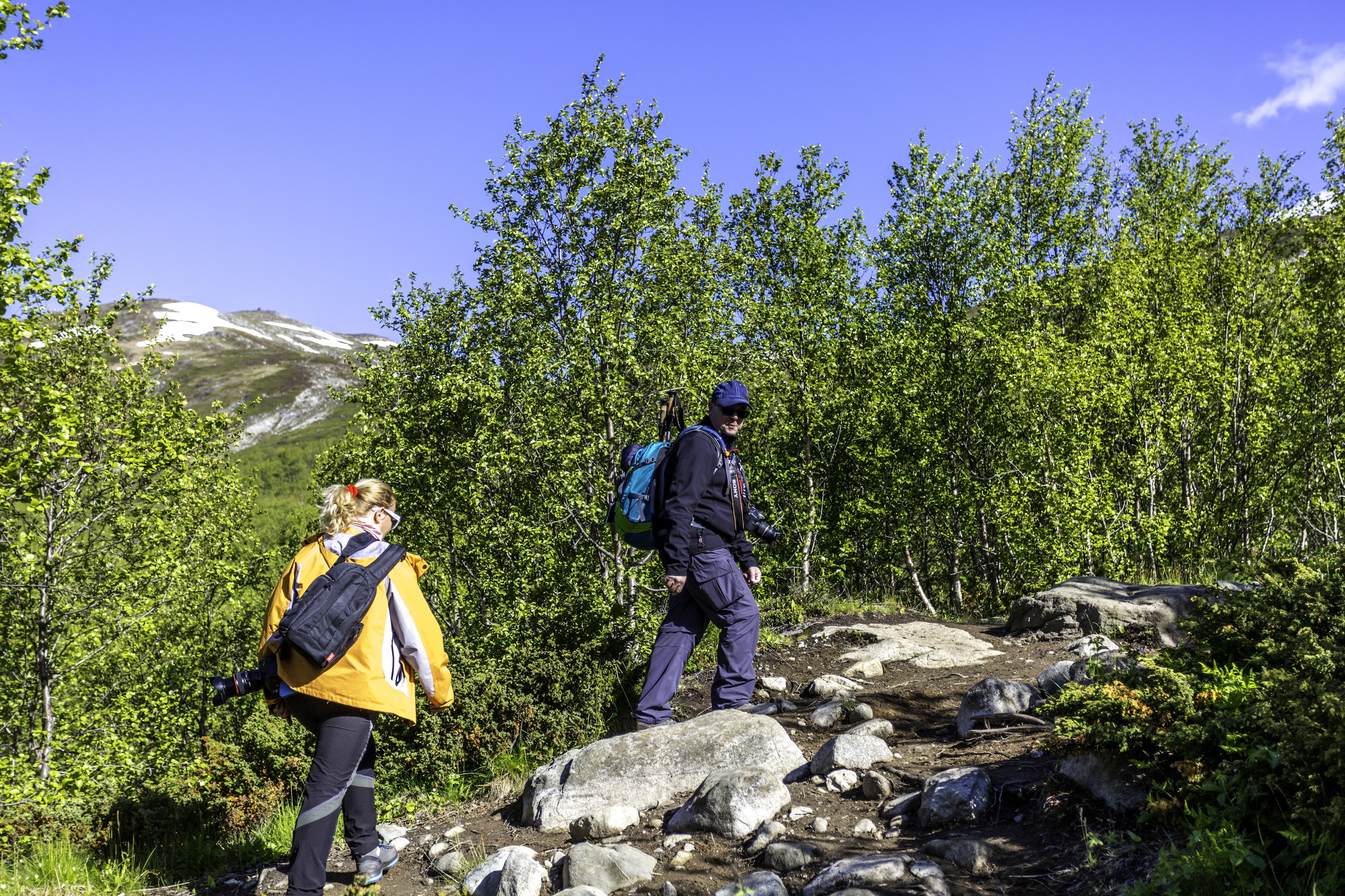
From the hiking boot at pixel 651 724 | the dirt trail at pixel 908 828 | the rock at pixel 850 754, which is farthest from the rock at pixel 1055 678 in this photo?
the hiking boot at pixel 651 724

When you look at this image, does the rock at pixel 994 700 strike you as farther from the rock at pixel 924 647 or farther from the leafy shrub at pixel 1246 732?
the rock at pixel 924 647

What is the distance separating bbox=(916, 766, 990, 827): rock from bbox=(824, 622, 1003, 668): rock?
3.44m

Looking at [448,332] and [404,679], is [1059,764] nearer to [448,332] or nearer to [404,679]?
[404,679]

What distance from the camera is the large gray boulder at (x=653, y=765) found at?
5047mm

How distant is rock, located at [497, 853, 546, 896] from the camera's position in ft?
13.6

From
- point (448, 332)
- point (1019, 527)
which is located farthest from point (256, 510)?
point (1019, 527)

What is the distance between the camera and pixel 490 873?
4398mm

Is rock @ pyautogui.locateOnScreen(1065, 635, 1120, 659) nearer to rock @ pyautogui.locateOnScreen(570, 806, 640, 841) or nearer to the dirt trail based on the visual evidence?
the dirt trail

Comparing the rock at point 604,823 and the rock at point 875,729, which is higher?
the rock at point 875,729

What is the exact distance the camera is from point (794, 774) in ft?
16.1

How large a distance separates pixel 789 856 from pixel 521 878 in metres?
1.40

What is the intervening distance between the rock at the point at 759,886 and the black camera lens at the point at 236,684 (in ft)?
8.10

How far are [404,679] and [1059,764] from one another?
11.0 feet

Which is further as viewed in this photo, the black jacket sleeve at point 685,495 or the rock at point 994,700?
the black jacket sleeve at point 685,495
